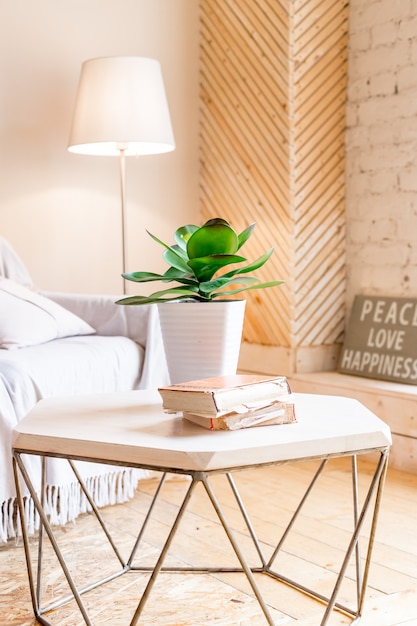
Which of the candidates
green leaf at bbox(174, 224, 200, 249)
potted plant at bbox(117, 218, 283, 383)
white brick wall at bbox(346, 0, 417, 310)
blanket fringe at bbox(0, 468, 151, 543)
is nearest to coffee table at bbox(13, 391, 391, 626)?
potted plant at bbox(117, 218, 283, 383)

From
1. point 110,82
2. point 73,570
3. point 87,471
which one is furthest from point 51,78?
point 73,570

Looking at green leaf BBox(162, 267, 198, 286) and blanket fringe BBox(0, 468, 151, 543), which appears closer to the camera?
green leaf BBox(162, 267, 198, 286)

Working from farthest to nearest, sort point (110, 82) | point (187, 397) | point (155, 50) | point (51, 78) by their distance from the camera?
point (155, 50) → point (51, 78) → point (110, 82) → point (187, 397)

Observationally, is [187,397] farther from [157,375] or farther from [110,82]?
[110,82]

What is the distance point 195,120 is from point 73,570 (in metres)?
2.46

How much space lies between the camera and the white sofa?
2.33 m

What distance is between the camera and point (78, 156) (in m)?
3.65

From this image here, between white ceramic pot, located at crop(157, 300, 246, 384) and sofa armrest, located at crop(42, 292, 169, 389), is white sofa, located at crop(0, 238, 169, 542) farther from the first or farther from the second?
white ceramic pot, located at crop(157, 300, 246, 384)

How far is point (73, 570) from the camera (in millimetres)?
2107

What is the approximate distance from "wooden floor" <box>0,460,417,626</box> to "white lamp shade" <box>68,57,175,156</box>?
4.27 ft

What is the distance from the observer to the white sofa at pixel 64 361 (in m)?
2.33

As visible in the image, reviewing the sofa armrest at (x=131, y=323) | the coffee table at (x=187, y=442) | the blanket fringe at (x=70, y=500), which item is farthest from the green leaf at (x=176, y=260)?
the sofa armrest at (x=131, y=323)

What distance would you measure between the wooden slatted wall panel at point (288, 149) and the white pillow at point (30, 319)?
1.04 meters

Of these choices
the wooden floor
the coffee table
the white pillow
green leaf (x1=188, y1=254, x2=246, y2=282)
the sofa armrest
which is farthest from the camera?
the sofa armrest
